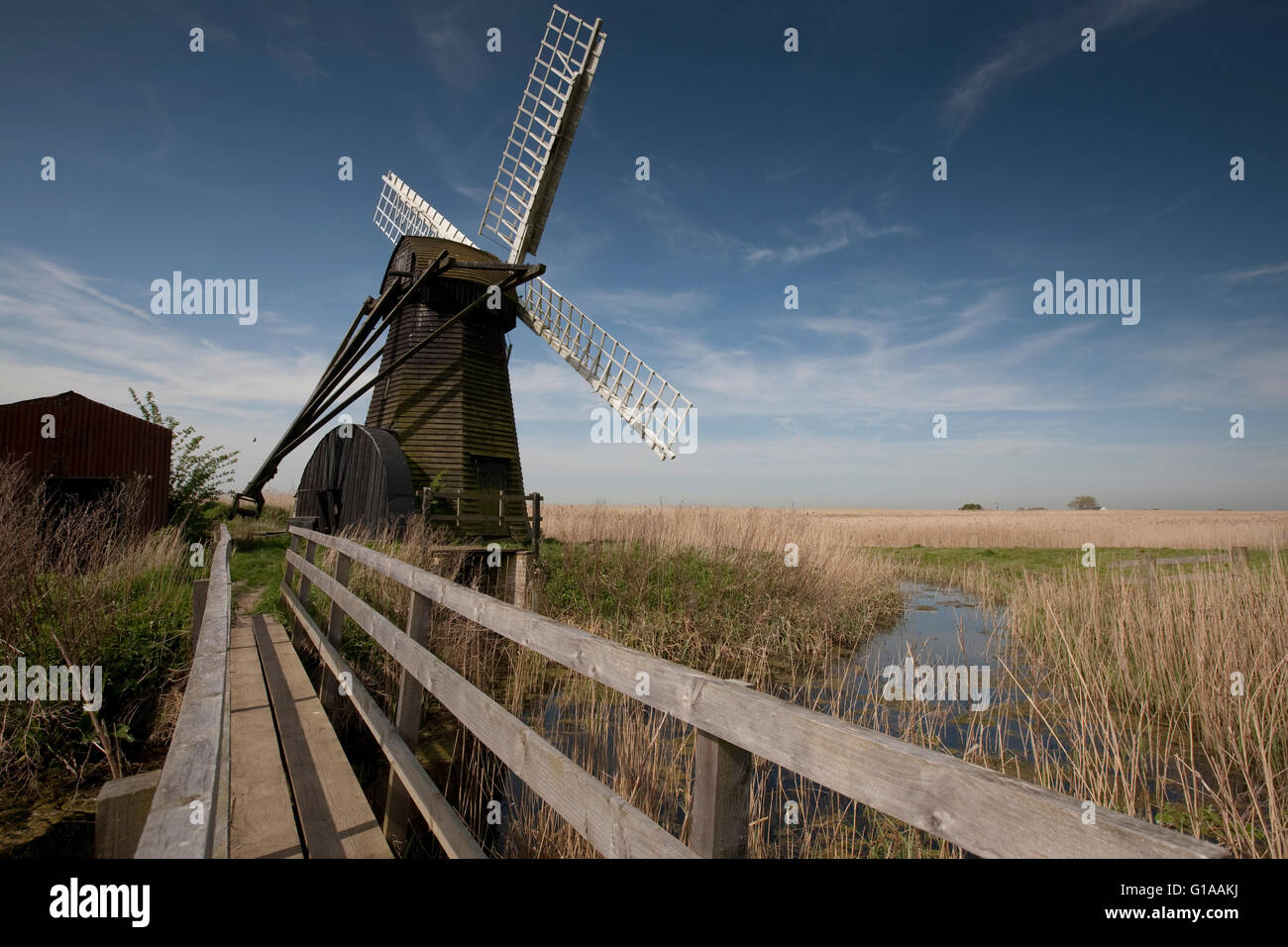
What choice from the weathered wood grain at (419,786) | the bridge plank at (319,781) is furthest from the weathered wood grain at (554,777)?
the bridge plank at (319,781)

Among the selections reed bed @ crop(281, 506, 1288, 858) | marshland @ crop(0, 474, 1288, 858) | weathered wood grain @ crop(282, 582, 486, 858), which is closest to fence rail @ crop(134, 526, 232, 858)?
weathered wood grain @ crop(282, 582, 486, 858)

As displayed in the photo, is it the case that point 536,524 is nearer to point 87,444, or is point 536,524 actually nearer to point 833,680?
point 833,680

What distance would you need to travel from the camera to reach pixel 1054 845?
966mm

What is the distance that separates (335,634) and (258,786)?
2.32 m

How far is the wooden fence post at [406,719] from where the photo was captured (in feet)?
11.6

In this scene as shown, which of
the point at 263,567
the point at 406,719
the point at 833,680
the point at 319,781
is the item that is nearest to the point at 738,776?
the point at 406,719

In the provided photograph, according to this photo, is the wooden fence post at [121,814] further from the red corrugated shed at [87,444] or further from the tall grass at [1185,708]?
the red corrugated shed at [87,444]

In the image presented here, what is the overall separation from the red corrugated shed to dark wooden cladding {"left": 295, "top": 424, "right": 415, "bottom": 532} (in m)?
3.32

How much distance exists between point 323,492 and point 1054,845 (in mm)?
17684

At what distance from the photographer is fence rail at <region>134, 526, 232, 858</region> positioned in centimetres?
107

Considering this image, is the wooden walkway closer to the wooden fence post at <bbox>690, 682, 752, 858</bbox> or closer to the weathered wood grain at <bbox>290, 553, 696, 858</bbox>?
the weathered wood grain at <bbox>290, 553, 696, 858</bbox>
